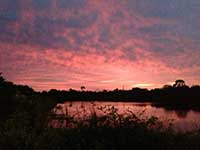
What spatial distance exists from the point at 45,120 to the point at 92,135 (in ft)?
9.47

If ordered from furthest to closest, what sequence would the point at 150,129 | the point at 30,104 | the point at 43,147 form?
the point at 30,104, the point at 150,129, the point at 43,147

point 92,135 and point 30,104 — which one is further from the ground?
point 30,104

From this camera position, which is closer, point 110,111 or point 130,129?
point 130,129

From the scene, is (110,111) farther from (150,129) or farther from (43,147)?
(43,147)

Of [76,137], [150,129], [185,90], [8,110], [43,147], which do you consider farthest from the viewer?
[185,90]

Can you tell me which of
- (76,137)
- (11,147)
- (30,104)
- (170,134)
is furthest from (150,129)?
(30,104)

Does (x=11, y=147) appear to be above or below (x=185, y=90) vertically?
below

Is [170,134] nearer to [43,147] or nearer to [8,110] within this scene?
[43,147]

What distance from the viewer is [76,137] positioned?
8.46 meters

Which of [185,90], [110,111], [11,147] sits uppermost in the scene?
[185,90]

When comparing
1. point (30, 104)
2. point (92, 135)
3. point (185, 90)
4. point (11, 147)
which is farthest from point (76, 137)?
point (185, 90)

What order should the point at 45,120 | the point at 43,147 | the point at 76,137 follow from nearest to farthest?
the point at 43,147, the point at 76,137, the point at 45,120

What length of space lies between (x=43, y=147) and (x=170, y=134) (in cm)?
333

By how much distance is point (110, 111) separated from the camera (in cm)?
938
